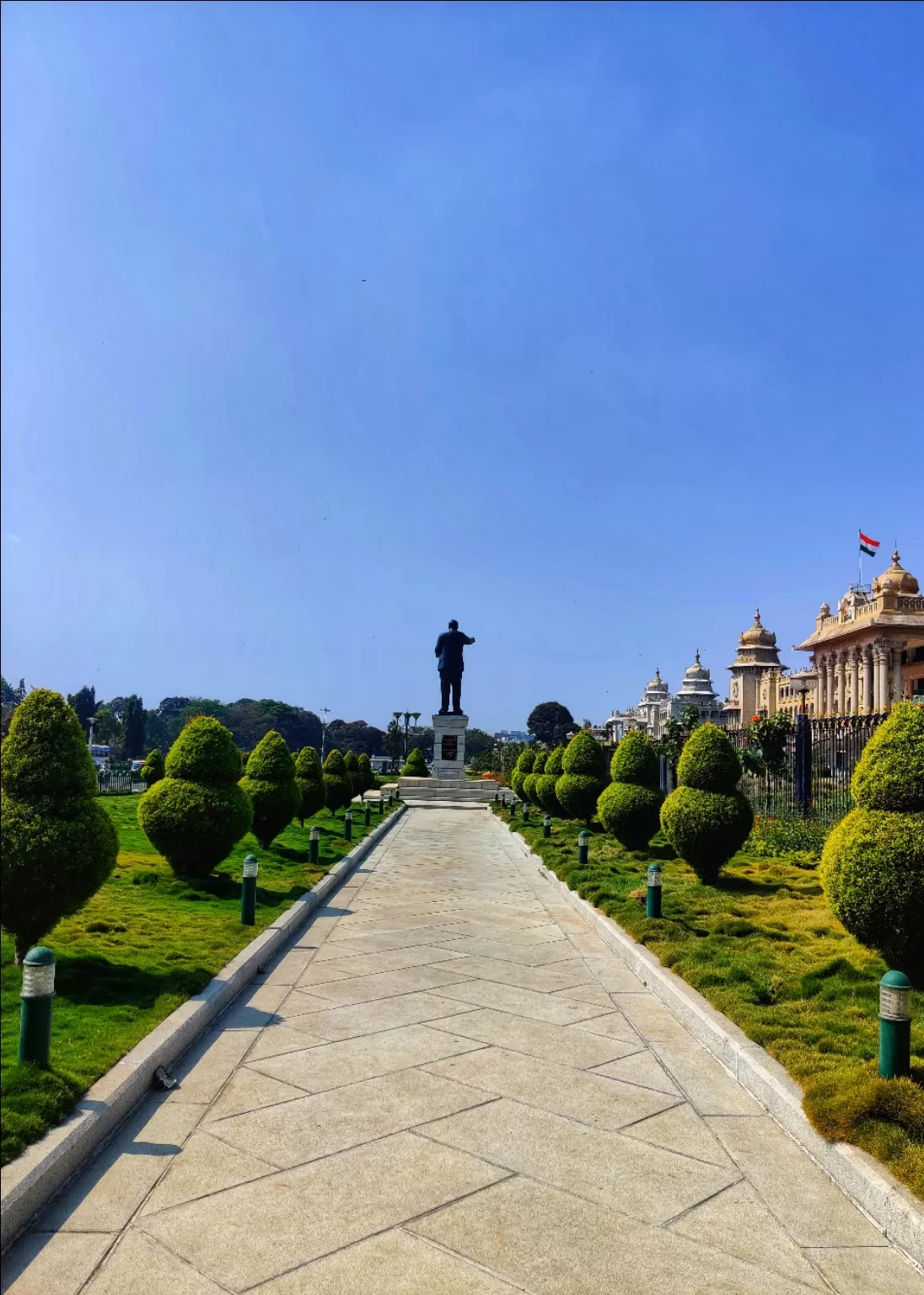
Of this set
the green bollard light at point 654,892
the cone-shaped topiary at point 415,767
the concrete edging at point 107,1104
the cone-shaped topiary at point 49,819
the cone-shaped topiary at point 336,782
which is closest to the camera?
the concrete edging at point 107,1104

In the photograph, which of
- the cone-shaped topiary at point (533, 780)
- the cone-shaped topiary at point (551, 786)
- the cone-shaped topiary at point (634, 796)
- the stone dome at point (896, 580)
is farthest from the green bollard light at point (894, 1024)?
the stone dome at point (896, 580)

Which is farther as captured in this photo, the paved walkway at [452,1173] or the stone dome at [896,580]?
the stone dome at [896,580]

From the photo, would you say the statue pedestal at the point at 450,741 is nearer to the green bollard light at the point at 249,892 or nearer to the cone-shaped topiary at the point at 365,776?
the cone-shaped topiary at the point at 365,776

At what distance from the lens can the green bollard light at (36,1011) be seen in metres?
4.39

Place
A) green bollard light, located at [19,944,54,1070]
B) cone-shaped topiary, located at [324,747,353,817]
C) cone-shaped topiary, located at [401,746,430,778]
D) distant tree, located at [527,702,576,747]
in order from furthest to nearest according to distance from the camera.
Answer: distant tree, located at [527,702,576,747] → cone-shaped topiary, located at [401,746,430,778] → cone-shaped topiary, located at [324,747,353,817] → green bollard light, located at [19,944,54,1070]

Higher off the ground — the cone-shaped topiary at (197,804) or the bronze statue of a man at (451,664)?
the bronze statue of a man at (451,664)

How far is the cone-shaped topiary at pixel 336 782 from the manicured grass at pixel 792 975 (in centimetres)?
1135

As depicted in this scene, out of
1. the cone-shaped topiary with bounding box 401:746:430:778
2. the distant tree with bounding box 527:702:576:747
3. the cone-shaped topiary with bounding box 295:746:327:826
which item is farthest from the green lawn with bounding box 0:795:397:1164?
the distant tree with bounding box 527:702:576:747

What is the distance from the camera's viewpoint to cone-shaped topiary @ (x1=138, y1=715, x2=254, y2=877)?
10609 mm

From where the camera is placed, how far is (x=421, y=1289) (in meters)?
3.26

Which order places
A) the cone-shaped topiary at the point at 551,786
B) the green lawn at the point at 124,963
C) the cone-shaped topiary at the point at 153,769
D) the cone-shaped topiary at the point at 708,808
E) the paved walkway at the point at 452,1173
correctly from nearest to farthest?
the paved walkway at the point at 452,1173, the green lawn at the point at 124,963, the cone-shaped topiary at the point at 708,808, the cone-shaped topiary at the point at 551,786, the cone-shaped topiary at the point at 153,769

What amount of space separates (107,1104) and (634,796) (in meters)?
11.1

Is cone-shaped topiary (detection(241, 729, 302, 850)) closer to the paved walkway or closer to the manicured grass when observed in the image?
the manicured grass

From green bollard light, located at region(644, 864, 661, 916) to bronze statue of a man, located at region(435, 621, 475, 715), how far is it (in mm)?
30869
